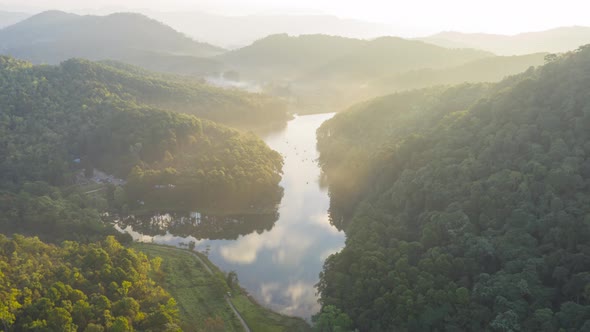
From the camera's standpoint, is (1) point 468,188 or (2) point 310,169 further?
(2) point 310,169

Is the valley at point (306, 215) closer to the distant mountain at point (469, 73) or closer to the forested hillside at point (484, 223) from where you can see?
the forested hillside at point (484, 223)

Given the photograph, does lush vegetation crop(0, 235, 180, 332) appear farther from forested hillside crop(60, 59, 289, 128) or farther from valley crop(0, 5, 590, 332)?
forested hillside crop(60, 59, 289, 128)

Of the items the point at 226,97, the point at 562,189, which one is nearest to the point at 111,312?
the point at 562,189

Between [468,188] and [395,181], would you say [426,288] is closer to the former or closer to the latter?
[468,188]

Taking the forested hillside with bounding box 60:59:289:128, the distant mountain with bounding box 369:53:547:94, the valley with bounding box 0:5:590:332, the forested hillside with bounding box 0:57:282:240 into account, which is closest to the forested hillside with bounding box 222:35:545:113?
the distant mountain with bounding box 369:53:547:94

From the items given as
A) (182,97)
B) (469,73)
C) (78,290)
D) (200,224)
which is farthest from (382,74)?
(78,290)

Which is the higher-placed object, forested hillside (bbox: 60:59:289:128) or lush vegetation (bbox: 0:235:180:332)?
forested hillside (bbox: 60:59:289:128)
